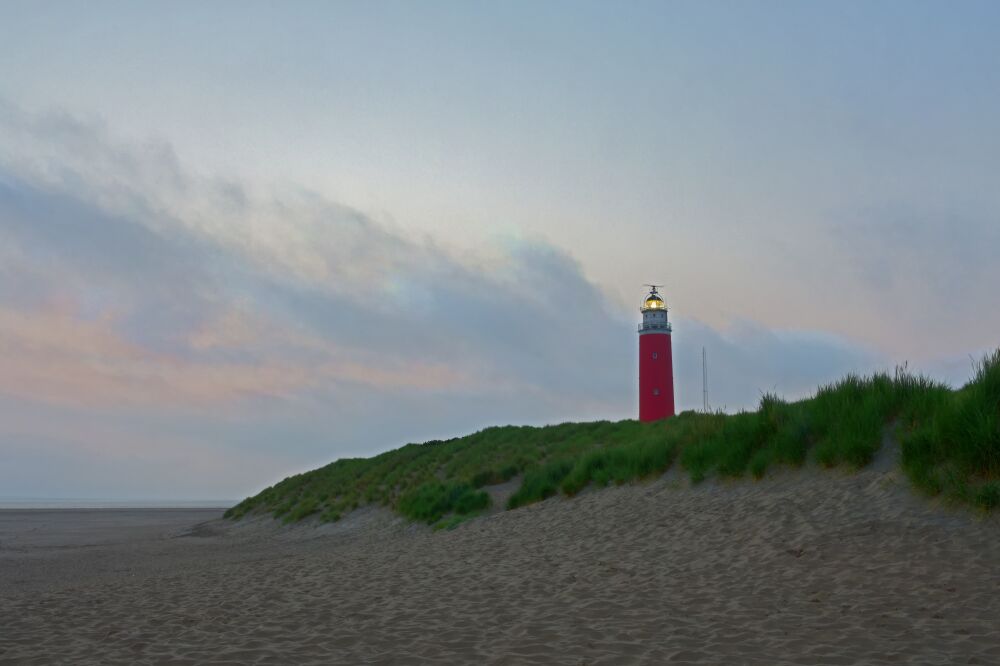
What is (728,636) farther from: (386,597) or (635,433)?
(635,433)

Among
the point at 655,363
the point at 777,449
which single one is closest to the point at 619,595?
the point at 777,449

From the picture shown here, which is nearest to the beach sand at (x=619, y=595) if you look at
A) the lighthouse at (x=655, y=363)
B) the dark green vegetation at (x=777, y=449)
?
the dark green vegetation at (x=777, y=449)

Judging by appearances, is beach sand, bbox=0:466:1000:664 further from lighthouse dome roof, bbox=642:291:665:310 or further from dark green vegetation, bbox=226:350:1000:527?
lighthouse dome roof, bbox=642:291:665:310

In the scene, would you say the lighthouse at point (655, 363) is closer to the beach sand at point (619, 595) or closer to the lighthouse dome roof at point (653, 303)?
the lighthouse dome roof at point (653, 303)

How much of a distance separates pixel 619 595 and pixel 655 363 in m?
29.8

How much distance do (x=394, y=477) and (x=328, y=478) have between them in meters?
8.45

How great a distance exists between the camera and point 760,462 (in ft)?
49.4

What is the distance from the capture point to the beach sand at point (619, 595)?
7379mm

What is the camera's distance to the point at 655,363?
38.8 m

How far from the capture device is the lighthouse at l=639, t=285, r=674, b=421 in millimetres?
38062

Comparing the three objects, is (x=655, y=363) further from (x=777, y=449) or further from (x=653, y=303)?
(x=777, y=449)

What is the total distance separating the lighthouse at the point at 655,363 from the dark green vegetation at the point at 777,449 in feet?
18.9

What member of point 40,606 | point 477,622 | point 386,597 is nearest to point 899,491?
point 477,622

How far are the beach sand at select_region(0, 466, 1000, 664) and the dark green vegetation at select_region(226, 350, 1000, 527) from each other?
51 centimetres
